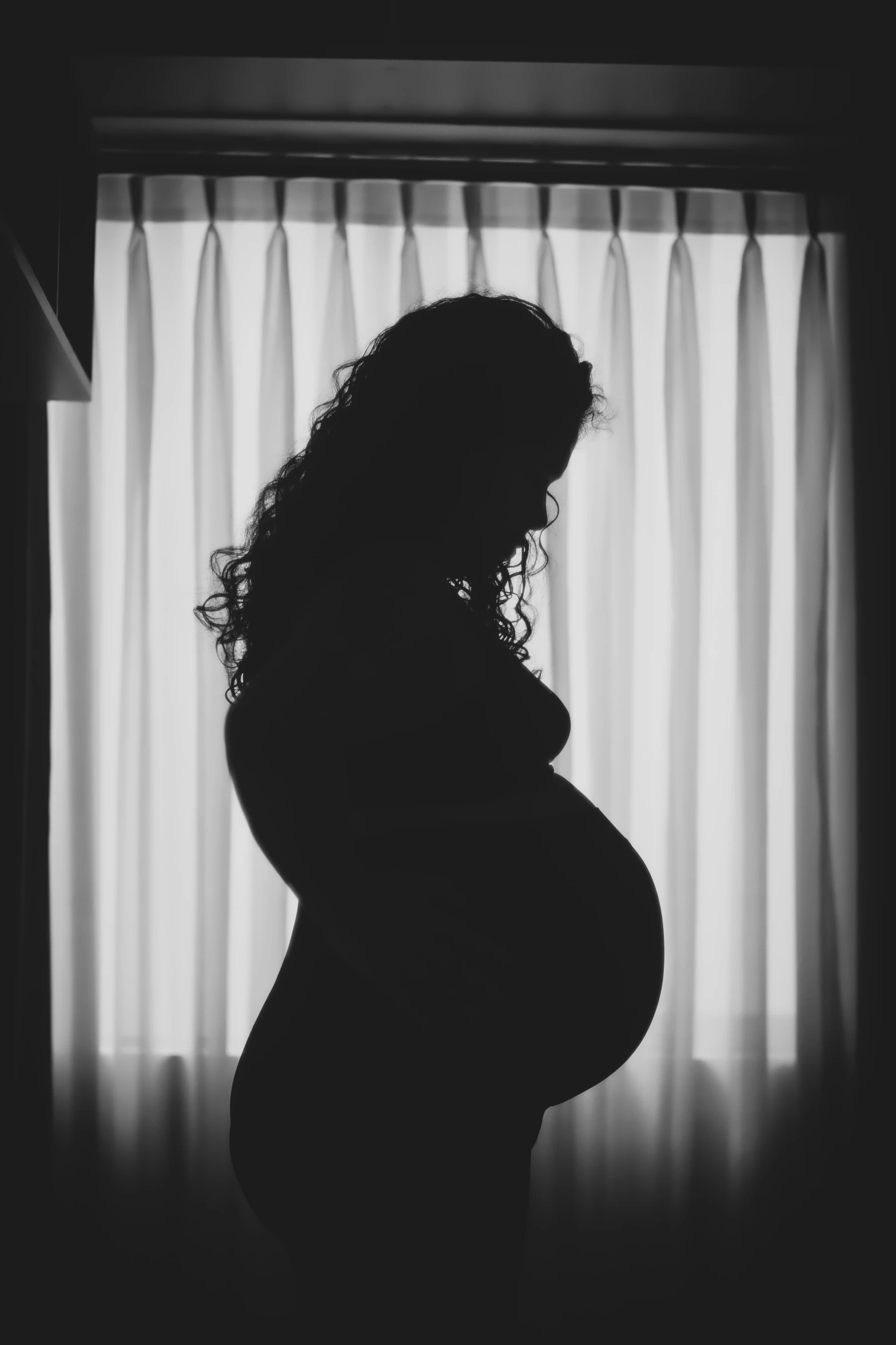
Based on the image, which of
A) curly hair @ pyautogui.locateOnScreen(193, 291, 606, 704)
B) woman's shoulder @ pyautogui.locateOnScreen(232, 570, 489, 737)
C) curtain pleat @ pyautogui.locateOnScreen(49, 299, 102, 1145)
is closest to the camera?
woman's shoulder @ pyautogui.locateOnScreen(232, 570, 489, 737)

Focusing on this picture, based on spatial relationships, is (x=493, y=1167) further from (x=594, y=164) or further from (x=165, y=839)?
(x=594, y=164)

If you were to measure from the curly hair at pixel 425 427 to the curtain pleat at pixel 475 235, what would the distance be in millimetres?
1021

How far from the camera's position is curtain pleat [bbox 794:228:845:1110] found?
156 centimetres

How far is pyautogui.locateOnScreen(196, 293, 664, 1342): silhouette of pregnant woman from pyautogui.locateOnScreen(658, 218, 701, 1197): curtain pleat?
36.0 inches

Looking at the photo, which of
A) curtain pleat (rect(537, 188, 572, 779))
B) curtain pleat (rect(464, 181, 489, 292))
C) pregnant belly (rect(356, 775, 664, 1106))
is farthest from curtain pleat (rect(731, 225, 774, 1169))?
pregnant belly (rect(356, 775, 664, 1106))

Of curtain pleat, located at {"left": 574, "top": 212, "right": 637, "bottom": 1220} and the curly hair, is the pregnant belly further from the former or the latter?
curtain pleat, located at {"left": 574, "top": 212, "right": 637, "bottom": 1220}

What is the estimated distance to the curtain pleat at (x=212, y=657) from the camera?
151cm

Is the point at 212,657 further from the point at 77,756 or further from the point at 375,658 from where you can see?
the point at 375,658

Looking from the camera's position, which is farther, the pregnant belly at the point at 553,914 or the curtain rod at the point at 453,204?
the curtain rod at the point at 453,204

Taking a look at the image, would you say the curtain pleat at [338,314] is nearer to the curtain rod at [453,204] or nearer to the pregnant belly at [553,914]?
the curtain rod at [453,204]

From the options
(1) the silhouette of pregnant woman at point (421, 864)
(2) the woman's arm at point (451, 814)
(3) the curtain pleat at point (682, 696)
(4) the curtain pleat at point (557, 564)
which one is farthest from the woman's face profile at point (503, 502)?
(3) the curtain pleat at point (682, 696)

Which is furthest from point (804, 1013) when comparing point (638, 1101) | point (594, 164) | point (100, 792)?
point (594, 164)

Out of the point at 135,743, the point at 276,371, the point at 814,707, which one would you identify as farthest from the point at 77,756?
the point at 814,707

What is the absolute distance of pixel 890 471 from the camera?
1612mm
